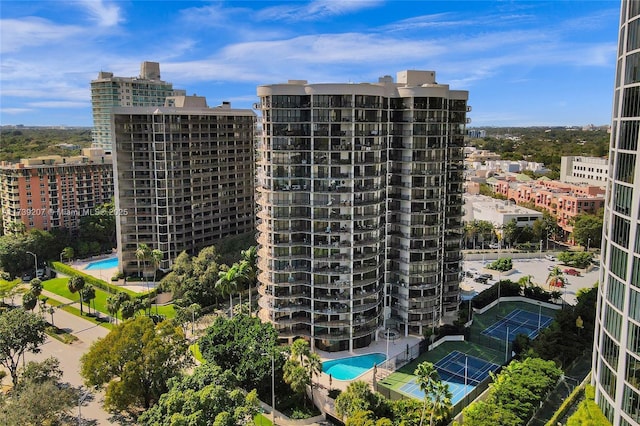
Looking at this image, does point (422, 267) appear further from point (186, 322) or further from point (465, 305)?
point (186, 322)

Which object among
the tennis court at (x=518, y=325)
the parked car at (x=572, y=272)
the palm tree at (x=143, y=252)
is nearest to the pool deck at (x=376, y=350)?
the tennis court at (x=518, y=325)

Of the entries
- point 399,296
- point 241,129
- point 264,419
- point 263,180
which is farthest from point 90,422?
point 241,129

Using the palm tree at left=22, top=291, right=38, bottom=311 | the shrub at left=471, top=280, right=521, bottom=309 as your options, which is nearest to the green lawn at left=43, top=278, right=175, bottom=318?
the palm tree at left=22, top=291, right=38, bottom=311

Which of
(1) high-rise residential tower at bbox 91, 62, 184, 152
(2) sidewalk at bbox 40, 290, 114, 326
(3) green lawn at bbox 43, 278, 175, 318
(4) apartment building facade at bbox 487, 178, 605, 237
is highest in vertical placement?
(1) high-rise residential tower at bbox 91, 62, 184, 152

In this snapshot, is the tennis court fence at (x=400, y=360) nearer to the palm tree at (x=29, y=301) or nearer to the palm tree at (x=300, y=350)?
the palm tree at (x=300, y=350)

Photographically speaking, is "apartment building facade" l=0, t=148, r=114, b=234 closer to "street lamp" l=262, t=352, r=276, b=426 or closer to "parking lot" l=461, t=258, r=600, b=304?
"street lamp" l=262, t=352, r=276, b=426

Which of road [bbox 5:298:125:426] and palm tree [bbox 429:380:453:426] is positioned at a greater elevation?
palm tree [bbox 429:380:453:426]
